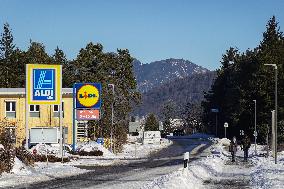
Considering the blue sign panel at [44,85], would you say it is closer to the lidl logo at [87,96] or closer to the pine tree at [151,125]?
the lidl logo at [87,96]

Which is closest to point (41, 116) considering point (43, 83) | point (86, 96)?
point (86, 96)

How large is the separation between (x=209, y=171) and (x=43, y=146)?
19.4 metres

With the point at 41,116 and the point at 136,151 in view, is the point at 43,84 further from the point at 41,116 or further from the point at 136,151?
the point at 136,151

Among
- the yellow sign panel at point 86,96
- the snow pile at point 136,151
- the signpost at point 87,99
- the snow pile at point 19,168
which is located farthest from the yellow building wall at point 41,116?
the snow pile at point 19,168

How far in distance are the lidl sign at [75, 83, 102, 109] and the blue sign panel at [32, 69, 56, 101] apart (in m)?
13.6

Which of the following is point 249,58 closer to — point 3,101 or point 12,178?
point 3,101

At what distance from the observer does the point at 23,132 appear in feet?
215

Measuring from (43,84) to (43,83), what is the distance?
171 millimetres

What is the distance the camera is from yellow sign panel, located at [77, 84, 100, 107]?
5362cm

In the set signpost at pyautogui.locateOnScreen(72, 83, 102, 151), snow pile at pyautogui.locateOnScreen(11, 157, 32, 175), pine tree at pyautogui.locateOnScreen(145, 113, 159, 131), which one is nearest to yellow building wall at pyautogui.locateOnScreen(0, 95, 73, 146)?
signpost at pyautogui.locateOnScreen(72, 83, 102, 151)

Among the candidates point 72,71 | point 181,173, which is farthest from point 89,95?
point 72,71

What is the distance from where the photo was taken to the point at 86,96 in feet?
176

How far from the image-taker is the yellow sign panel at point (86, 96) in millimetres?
53619

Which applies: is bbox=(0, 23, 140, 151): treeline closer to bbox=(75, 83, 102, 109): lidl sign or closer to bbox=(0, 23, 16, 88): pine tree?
bbox=(0, 23, 16, 88): pine tree
